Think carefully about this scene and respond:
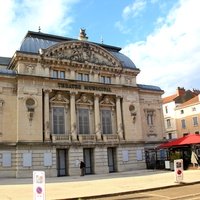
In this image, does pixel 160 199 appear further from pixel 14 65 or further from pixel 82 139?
pixel 14 65

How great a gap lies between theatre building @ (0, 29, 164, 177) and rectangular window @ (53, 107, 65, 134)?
0.21ft

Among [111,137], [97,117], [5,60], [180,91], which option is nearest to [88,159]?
[111,137]

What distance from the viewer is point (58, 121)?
32531mm

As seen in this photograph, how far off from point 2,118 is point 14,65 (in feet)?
20.8

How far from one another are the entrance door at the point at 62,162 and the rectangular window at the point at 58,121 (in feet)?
6.80

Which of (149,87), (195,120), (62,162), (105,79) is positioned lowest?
(62,162)

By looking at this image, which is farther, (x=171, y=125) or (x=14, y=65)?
(x=171, y=125)

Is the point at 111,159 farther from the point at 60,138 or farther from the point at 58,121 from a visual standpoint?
the point at 58,121

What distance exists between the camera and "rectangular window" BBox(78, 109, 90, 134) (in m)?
33.8

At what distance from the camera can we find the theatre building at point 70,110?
30.1m

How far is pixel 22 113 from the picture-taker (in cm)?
3052

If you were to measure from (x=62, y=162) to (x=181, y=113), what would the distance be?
31.9 meters

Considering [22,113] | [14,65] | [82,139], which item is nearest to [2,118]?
[22,113]

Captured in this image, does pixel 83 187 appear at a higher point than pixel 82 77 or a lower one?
lower
